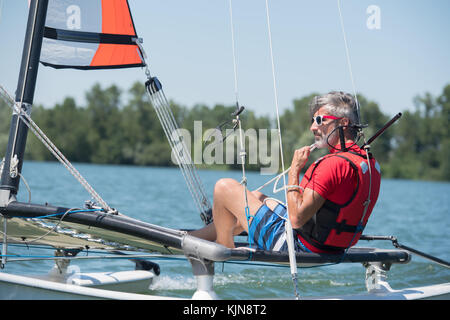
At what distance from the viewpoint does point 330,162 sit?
277 centimetres

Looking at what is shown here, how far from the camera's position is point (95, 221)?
2.87 meters

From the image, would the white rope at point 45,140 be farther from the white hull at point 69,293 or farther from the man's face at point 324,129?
the man's face at point 324,129

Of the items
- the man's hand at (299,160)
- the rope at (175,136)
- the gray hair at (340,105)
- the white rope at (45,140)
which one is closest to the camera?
the man's hand at (299,160)

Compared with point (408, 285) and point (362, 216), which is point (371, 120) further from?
point (362, 216)

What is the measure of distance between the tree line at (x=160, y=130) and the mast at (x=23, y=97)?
36.5 metres

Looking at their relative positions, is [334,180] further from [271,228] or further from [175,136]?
[175,136]

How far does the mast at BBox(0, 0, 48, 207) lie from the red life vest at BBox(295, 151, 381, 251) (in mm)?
1765

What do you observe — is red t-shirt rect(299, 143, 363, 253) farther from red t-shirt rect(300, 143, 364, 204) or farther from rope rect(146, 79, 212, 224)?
rope rect(146, 79, 212, 224)

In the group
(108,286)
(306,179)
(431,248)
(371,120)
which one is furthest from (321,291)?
(371,120)

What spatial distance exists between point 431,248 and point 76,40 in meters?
7.44

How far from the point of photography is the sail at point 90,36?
3.96 m

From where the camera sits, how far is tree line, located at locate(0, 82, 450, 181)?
43719 millimetres

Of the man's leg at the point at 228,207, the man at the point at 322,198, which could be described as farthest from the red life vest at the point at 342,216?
the man's leg at the point at 228,207

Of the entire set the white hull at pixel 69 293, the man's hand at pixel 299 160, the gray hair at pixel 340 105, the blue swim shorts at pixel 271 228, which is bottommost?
the white hull at pixel 69 293
